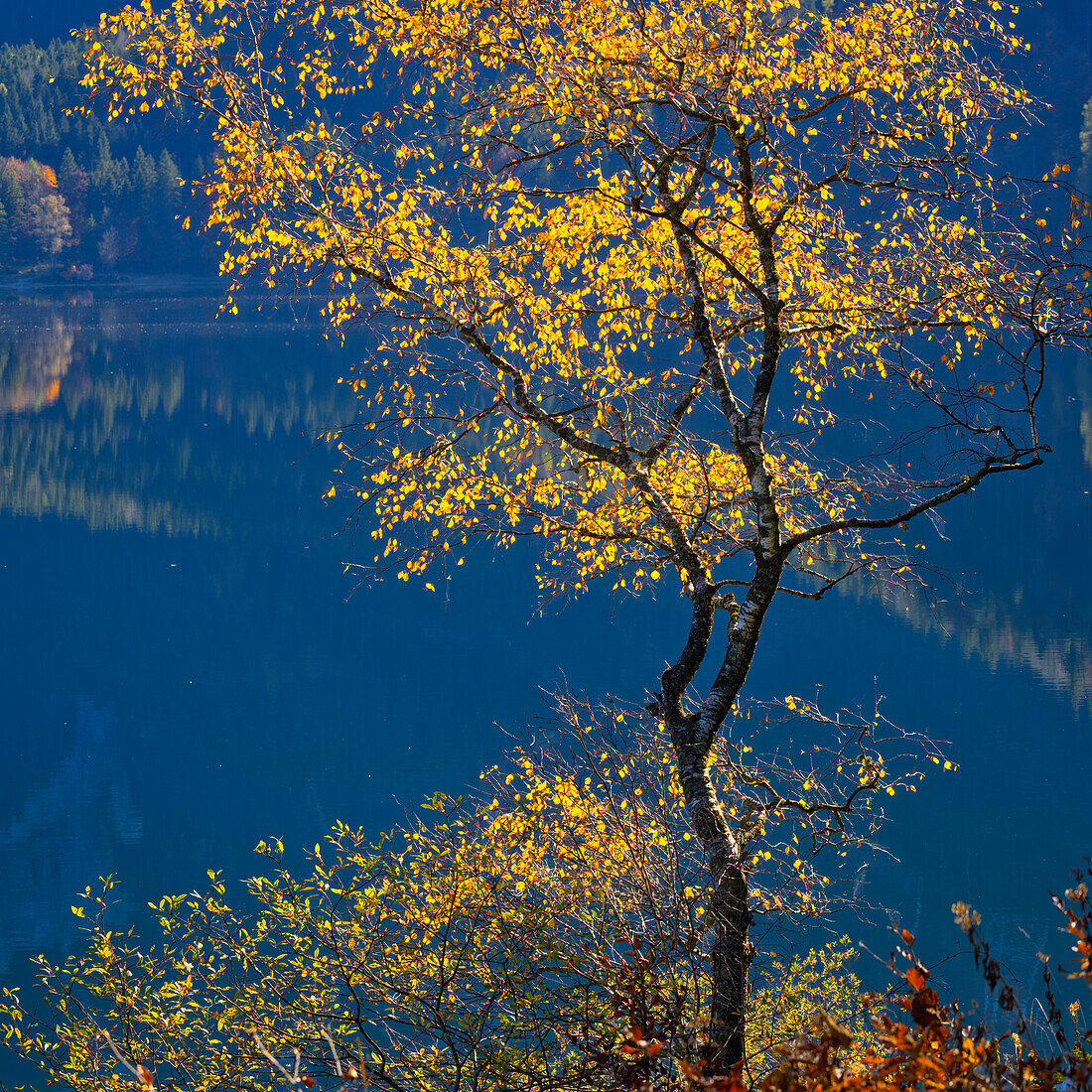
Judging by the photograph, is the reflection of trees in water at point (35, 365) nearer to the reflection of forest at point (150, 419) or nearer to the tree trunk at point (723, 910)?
the reflection of forest at point (150, 419)

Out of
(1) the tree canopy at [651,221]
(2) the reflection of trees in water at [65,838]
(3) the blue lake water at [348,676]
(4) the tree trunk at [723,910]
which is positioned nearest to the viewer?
(4) the tree trunk at [723,910]

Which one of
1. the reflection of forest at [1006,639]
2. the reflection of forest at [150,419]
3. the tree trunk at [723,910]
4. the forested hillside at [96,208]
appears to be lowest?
the tree trunk at [723,910]

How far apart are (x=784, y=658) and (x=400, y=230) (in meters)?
14.2

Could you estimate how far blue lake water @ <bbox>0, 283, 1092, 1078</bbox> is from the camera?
43.9ft

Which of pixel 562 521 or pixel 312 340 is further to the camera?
pixel 312 340

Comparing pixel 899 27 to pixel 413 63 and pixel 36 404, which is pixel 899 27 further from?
pixel 36 404

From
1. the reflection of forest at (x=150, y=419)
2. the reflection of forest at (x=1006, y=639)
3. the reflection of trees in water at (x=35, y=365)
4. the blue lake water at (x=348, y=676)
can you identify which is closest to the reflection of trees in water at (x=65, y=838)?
the blue lake water at (x=348, y=676)

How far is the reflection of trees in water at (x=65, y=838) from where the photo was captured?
12.1m

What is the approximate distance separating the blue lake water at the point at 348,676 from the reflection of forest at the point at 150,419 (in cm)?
24

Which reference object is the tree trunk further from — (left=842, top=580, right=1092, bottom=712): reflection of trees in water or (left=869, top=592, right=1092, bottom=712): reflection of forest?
(left=869, top=592, right=1092, bottom=712): reflection of forest

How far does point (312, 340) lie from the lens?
205ft

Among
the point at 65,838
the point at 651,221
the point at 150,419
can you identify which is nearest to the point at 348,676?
the point at 65,838

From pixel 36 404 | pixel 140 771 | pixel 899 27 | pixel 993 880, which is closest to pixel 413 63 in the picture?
pixel 899 27

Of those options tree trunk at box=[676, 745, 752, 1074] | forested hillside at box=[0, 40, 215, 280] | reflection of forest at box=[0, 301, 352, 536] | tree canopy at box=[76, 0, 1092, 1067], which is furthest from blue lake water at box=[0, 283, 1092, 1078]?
forested hillside at box=[0, 40, 215, 280]
